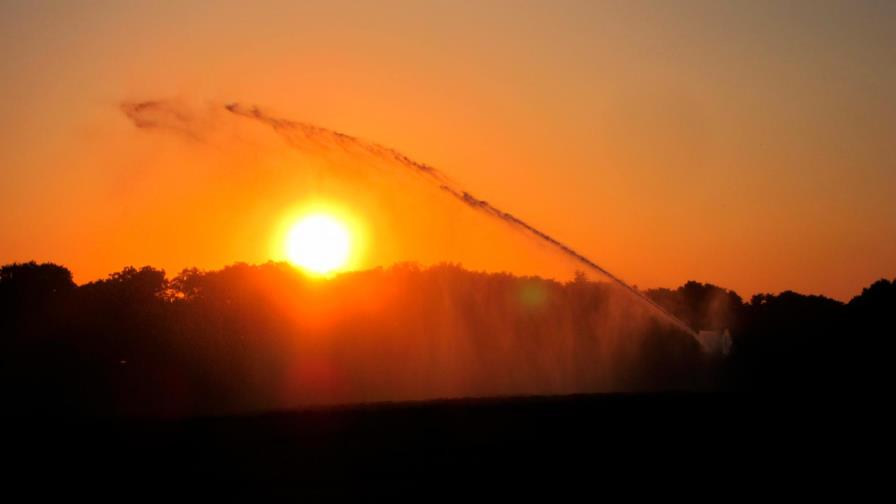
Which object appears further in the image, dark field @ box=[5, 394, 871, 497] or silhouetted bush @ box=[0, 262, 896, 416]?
silhouetted bush @ box=[0, 262, 896, 416]

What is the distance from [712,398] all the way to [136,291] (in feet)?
207

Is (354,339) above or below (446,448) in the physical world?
above

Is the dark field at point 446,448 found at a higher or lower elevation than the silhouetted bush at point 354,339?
lower

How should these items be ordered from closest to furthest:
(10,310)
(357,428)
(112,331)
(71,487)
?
(71,487)
(357,428)
(112,331)
(10,310)

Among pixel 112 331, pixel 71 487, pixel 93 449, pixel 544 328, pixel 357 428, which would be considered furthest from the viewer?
pixel 544 328

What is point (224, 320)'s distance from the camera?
305ft

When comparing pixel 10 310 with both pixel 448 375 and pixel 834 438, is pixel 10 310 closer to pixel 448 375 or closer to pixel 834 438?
pixel 448 375

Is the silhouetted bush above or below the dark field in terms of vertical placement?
above

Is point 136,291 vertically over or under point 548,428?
over

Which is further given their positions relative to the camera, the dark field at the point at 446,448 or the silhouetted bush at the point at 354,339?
the silhouetted bush at the point at 354,339

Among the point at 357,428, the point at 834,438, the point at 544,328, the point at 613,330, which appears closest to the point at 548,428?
the point at 357,428

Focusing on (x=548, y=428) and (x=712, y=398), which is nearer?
(x=548, y=428)

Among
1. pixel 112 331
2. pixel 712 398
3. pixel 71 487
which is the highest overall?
pixel 112 331

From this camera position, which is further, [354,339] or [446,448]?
[354,339]
